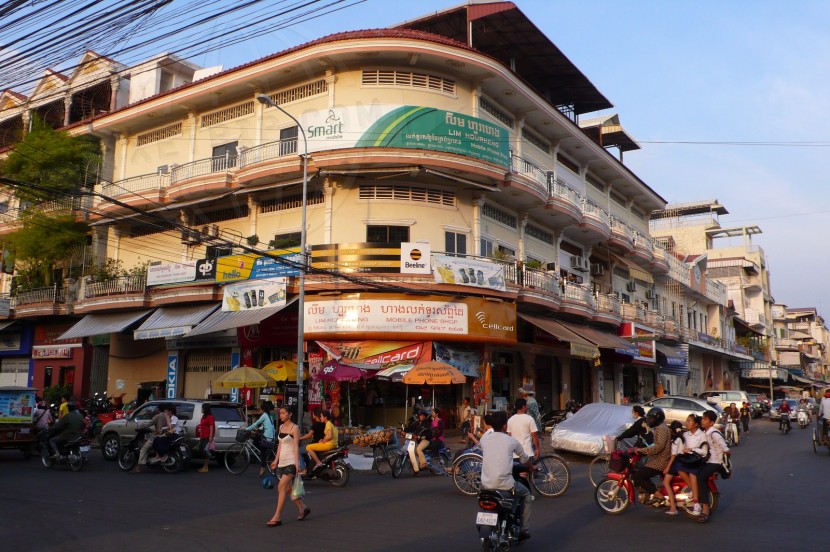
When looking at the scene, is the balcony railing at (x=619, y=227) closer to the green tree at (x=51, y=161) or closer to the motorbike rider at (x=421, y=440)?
the motorbike rider at (x=421, y=440)

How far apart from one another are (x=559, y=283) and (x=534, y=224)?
3.17m

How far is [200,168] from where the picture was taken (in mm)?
27859

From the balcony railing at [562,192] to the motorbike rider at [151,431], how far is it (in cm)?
1788

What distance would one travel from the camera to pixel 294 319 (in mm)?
24516

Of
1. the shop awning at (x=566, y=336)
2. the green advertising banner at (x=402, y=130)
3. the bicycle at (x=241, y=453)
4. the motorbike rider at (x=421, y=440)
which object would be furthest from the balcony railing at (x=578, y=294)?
the bicycle at (x=241, y=453)

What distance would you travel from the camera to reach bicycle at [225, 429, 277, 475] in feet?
51.7

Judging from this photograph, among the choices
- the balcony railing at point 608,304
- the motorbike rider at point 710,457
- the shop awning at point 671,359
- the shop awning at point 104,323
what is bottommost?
the motorbike rider at point 710,457

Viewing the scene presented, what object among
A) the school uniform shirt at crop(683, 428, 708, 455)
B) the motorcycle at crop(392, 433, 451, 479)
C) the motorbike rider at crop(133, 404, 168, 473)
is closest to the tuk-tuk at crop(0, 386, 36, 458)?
the motorbike rider at crop(133, 404, 168, 473)

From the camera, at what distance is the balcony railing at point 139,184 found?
28.3 meters

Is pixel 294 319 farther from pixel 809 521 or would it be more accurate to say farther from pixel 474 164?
pixel 809 521

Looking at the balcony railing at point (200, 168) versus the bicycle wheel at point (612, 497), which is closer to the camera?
the bicycle wheel at point (612, 497)

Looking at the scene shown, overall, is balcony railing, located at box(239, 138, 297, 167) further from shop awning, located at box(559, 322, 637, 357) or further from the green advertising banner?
shop awning, located at box(559, 322, 637, 357)

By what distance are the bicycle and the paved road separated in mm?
696

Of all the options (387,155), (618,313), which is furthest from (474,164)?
(618,313)
